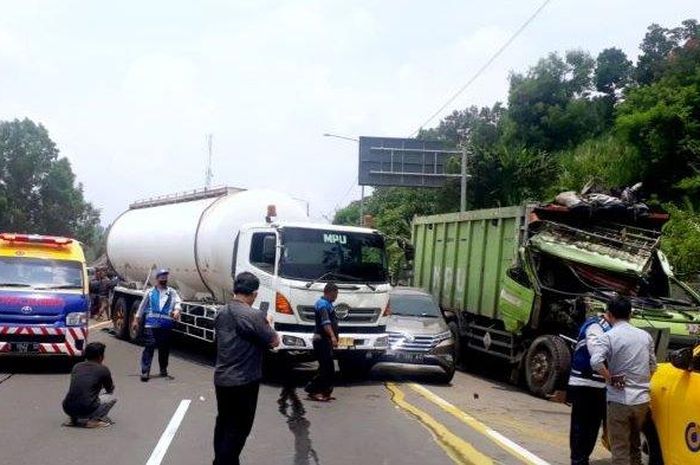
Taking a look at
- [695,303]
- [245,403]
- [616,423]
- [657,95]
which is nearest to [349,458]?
[245,403]

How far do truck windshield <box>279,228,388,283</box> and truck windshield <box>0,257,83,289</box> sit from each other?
150 inches

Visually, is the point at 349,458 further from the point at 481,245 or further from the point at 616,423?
the point at 481,245

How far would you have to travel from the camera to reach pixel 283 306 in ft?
39.7

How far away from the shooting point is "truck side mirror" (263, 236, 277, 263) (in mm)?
12391

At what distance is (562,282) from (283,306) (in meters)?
4.84

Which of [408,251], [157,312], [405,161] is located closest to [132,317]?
[157,312]

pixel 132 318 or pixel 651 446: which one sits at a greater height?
pixel 651 446

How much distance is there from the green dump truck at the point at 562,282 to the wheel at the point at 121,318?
8.34m

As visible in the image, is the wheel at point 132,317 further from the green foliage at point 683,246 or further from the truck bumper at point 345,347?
the green foliage at point 683,246

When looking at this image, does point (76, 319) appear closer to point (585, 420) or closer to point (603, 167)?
point (585, 420)

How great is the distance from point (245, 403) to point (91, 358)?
A: 3.60m

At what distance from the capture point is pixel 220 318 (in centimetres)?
643

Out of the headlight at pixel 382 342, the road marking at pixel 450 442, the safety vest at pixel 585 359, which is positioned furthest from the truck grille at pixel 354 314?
the safety vest at pixel 585 359

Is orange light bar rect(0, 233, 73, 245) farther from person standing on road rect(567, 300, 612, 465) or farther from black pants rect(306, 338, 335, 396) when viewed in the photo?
person standing on road rect(567, 300, 612, 465)
